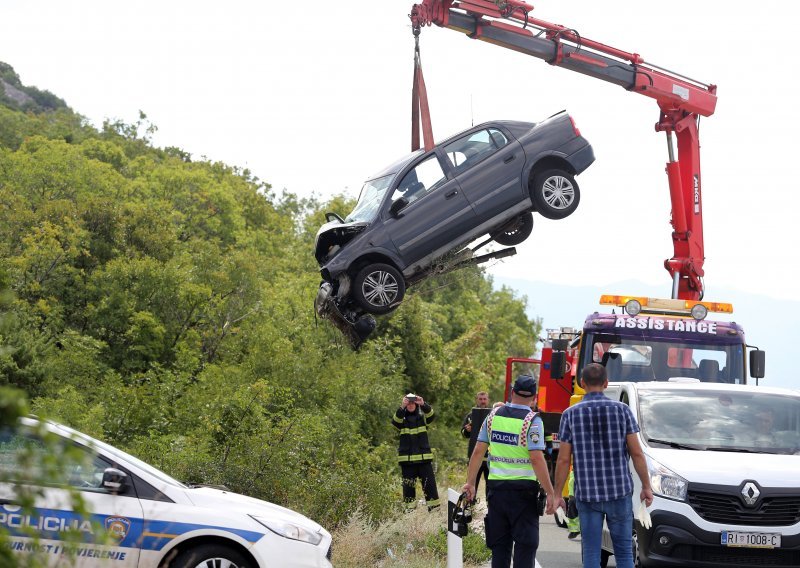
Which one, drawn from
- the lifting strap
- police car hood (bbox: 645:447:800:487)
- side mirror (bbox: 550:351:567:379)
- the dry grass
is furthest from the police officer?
the lifting strap

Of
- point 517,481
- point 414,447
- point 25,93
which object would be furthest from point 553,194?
point 25,93

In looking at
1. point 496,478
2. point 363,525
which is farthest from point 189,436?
point 496,478

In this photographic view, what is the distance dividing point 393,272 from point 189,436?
325 centimetres

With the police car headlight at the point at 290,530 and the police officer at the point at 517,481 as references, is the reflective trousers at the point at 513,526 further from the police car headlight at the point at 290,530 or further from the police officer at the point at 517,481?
the police car headlight at the point at 290,530

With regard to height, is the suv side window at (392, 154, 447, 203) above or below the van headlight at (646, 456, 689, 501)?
above

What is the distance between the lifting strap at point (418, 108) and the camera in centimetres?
1438

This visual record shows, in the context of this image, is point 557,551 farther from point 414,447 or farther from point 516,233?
point 516,233

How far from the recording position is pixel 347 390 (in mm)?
19109

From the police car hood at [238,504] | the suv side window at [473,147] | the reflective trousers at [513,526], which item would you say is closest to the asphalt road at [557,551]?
the reflective trousers at [513,526]

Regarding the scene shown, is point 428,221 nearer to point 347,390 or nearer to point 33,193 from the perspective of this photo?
point 347,390

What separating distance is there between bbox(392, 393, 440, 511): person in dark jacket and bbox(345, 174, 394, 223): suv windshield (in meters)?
2.34

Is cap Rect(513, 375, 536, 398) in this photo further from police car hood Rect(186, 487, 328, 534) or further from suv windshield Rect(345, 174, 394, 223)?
suv windshield Rect(345, 174, 394, 223)

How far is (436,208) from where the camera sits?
46.4 ft

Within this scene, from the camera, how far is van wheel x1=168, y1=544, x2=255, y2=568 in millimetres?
7203
